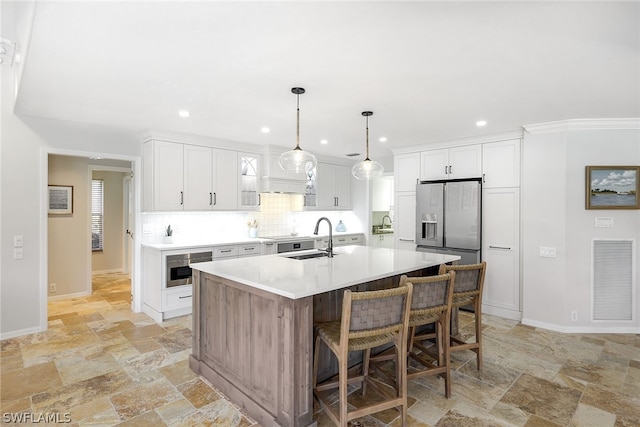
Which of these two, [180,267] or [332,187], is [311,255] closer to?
[180,267]

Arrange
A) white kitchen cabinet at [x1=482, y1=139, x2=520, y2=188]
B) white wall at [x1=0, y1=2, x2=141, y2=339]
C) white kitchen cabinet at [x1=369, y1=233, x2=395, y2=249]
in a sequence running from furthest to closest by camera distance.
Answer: white kitchen cabinet at [x1=369, y1=233, x2=395, y2=249], white kitchen cabinet at [x1=482, y1=139, x2=520, y2=188], white wall at [x1=0, y1=2, x2=141, y2=339]

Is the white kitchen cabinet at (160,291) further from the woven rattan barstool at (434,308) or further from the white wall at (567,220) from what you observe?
the white wall at (567,220)

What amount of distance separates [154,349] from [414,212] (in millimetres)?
3951

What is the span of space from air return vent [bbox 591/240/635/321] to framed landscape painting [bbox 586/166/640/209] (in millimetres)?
441

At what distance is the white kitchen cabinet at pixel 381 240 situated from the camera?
6957 millimetres

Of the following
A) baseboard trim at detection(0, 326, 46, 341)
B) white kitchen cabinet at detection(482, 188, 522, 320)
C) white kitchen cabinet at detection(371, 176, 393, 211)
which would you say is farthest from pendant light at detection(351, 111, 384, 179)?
baseboard trim at detection(0, 326, 46, 341)

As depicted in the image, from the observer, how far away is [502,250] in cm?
455

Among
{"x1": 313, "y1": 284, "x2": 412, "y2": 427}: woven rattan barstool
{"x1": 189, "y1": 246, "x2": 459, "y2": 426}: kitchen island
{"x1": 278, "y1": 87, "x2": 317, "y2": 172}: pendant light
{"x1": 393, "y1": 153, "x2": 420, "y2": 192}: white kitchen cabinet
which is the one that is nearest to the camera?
{"x1": 313, "y1": 284, "x2": 412, "y2": 427}: woven rattan barstool

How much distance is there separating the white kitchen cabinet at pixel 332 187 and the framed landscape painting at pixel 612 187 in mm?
3931

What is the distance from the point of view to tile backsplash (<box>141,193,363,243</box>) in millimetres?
4918

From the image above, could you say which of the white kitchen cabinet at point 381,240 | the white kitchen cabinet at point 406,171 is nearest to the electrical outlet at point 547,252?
the white kitchen cabinet at point 406,171

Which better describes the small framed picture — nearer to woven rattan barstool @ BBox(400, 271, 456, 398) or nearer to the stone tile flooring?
Answer: the stone tile flooring

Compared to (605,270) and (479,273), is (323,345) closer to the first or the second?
(479,273)

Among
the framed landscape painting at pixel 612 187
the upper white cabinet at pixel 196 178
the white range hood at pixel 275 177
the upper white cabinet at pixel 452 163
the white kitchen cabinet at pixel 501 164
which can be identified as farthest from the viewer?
the white range hood at pixel 275 177
